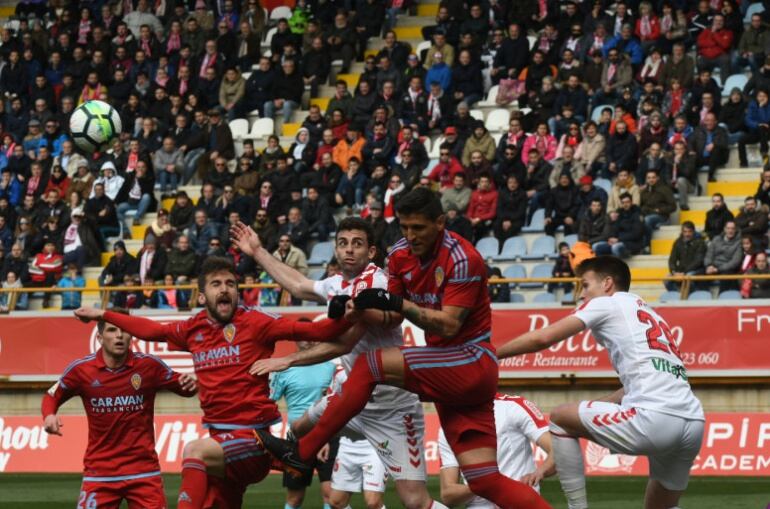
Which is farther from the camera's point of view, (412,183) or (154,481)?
(412,183)

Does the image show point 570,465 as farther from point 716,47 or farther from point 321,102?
point 321,102

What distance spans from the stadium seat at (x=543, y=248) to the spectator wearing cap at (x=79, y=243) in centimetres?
830

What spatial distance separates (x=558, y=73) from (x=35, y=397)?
35.2 ft

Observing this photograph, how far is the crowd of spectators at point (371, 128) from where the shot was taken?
22.9 m

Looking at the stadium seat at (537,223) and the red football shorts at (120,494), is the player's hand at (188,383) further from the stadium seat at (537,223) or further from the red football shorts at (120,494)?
the stadium seat at (537,223)

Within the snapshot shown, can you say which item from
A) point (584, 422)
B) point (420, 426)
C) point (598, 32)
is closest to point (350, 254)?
Result: point (420, 426)

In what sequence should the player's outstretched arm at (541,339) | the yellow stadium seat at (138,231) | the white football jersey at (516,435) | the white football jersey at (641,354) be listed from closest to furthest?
the player's outstretched arm at (541,339), the white football jersey at (641,354), the white football jersey at (516,435), the yellow stadium seat at (138,231)

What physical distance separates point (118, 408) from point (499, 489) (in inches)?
123

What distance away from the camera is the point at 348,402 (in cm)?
838

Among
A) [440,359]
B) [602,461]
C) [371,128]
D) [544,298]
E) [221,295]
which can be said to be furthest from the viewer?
[371,128]

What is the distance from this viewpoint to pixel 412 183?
2386 cm

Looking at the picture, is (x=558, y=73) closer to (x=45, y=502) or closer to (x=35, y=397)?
(x=35, y=397)

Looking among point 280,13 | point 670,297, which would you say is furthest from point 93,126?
point 280,13

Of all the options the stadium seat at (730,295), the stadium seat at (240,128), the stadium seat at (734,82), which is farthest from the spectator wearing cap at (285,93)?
the stadium seat at (730,295)
